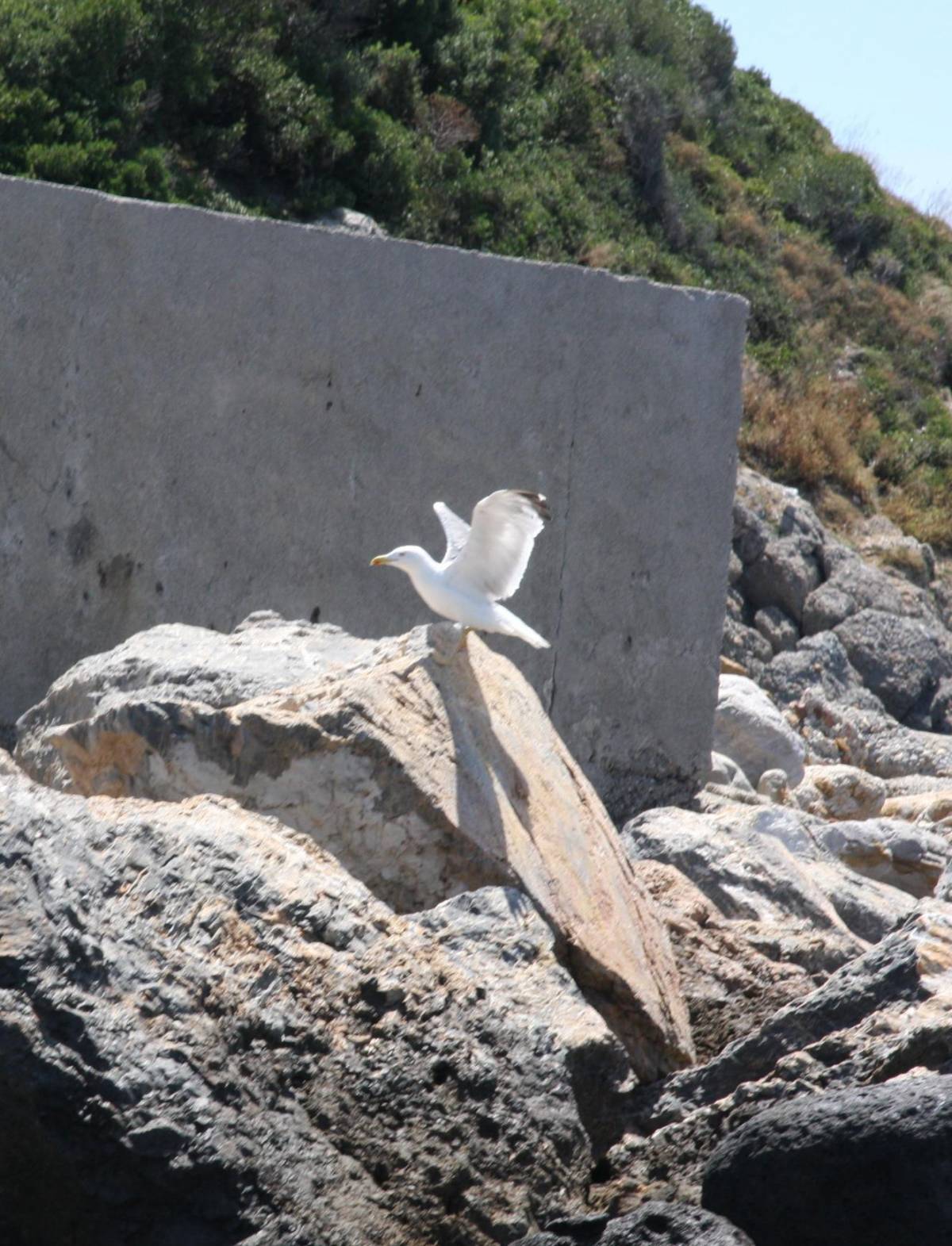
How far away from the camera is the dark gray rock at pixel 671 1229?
278cm

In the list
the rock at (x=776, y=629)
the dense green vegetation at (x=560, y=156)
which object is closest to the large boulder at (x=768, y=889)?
the rock at (x=776, y=629)

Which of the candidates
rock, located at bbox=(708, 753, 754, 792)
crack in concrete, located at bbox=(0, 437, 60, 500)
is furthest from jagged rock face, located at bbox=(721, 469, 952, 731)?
crack in concrete, located at bbox=(0, 437, 60, 500)

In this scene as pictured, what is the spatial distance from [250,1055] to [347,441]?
3.26m

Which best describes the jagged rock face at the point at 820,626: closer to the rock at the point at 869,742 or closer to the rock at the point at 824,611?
the rock at the point at 824,611

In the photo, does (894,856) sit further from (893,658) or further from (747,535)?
(747,535)

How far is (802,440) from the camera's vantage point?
15062 millimetres

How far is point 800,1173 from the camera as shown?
2891 mm

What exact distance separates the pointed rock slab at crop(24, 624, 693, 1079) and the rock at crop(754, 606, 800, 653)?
6.96 m

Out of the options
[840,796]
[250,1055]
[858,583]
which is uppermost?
[858,583]

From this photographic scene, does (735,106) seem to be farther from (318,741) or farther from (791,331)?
(318,741)

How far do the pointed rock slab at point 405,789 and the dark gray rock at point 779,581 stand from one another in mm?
7289

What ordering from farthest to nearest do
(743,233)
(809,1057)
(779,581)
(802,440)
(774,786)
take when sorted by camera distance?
(743,233) → (802,440) → (779,581) → (774,786) → (809,1057)

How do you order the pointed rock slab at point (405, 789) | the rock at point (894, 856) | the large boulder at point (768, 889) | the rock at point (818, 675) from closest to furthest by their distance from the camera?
the pointed rock slab at point (405, 789) → the large boulder at point (768, 889) → the rock at point (894, 856) → the rock at point (818, 675)

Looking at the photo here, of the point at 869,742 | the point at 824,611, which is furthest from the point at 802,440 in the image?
the point at 869,742
